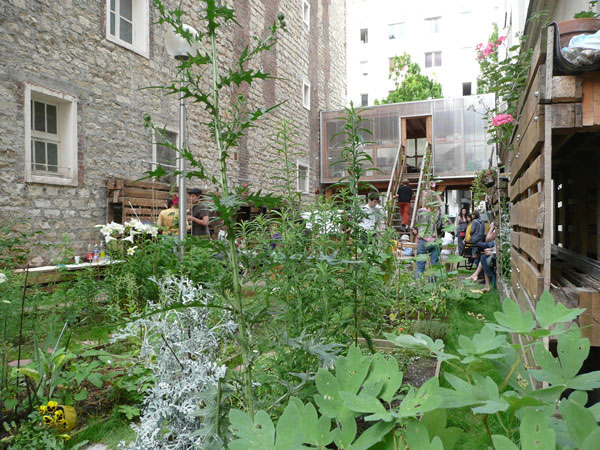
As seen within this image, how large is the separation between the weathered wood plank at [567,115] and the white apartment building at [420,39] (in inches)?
1073

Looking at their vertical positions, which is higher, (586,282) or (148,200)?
(148,200)

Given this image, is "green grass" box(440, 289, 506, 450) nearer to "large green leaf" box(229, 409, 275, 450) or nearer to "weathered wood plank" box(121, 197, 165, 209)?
"large green leaf" box(229, 409, 275, 450)

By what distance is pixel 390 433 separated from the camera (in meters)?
0.49

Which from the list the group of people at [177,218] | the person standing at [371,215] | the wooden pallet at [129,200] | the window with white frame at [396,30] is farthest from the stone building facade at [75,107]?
the window with white frame at [396,30]

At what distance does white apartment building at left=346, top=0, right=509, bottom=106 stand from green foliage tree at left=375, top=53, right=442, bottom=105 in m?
1.44

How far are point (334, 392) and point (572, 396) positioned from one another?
0.82 ft

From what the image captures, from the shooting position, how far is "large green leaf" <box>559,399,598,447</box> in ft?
1.27

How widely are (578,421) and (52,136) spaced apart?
867 centimetres

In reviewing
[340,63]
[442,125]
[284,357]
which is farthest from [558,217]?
[340,63]

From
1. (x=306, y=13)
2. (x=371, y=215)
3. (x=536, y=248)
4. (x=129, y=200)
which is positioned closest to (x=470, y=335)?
(x=536, y=248)

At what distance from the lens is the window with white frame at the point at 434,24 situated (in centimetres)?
2981

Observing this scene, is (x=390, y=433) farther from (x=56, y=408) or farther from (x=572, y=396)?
(x=56, y=408)

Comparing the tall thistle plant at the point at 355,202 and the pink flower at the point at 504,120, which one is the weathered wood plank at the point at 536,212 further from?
the pink flower at the point at 504,120

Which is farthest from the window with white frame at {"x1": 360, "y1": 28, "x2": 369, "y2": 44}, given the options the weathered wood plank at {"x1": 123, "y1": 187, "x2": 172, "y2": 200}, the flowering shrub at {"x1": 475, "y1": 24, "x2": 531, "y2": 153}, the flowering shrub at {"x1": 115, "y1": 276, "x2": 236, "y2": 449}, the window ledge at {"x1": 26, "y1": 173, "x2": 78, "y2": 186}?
the flowering shrub at {"x1": 115, "y1": 276, "x2": 236, "y2": 449}
